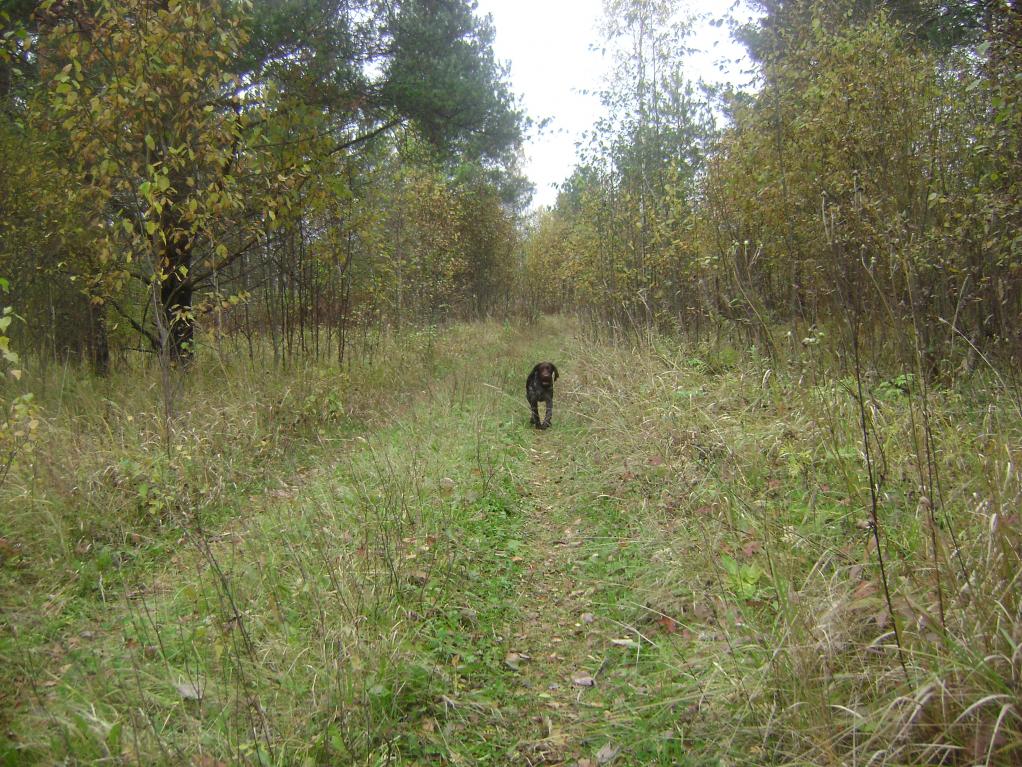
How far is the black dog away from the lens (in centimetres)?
865

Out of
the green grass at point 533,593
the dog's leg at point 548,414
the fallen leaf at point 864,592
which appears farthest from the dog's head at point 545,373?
the fallen leaf at point 864,592

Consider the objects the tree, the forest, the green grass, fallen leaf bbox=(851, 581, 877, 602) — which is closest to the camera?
the green grass

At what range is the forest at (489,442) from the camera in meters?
2.37

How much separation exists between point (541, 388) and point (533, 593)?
5.08m

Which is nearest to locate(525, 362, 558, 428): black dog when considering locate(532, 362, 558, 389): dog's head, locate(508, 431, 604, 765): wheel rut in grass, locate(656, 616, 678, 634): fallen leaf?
locate(532, 362, 558, 389): dog's head

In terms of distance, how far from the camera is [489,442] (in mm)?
6855

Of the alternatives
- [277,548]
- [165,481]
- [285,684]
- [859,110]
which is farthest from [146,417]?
[859,110]

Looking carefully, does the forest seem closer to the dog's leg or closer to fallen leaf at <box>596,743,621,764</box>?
fallen leaf at <box>596,743,621,764</box>

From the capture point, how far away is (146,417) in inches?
237

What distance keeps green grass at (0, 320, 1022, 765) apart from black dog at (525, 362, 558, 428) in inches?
95.5

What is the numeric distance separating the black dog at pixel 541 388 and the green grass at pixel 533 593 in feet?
7.96

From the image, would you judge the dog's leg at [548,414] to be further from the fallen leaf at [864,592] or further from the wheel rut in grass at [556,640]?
the fallen leaf at [864,592]

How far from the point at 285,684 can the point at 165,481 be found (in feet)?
9.92

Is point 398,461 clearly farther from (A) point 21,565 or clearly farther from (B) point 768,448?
(B) point 768,448
